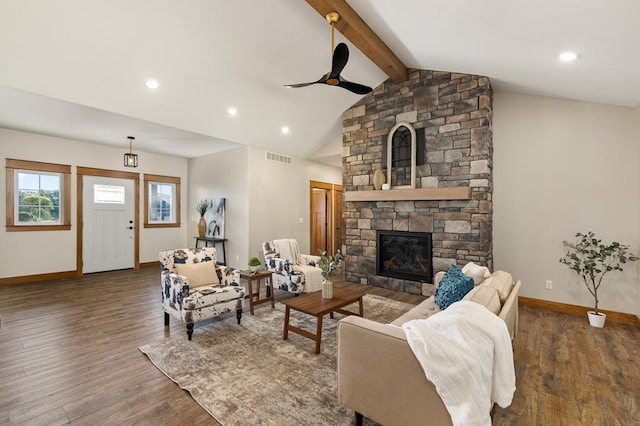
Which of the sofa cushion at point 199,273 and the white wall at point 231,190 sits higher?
the white wall at point 231,190

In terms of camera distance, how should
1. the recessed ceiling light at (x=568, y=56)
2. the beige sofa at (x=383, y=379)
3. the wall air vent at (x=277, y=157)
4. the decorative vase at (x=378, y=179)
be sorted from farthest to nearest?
the wall air vent at (x=277, y=157)
the decorative vase at (x=378, y=179)
the recessed ceiling light at (x=568, y=56)
the beige sofa at (x=383, y=379)

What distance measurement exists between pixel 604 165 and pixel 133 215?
868cm

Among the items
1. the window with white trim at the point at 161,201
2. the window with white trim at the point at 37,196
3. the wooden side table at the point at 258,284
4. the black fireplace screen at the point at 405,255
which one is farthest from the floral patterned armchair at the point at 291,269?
the window with white trim at the point at 37,196

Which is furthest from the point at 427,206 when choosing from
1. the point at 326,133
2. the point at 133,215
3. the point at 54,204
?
the point at 54,204

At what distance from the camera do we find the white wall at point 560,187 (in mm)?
3689

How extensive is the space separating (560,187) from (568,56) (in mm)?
1918

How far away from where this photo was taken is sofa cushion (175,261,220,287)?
137 inches

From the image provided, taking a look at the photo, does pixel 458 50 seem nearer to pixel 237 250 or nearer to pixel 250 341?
pixel 250 341

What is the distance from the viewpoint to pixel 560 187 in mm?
4078

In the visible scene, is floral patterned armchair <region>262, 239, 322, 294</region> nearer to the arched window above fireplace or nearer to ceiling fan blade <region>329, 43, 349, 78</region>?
the arched window above fireplace

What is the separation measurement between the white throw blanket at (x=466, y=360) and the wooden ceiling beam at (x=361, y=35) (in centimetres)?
307

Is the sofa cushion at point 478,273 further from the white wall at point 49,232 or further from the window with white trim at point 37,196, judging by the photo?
the window with white trim at point 37,196

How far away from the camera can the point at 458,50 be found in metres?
3.52

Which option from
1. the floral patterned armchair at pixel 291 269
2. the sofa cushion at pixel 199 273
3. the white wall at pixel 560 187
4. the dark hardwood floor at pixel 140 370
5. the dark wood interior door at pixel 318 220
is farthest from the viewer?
the dark wood interior door at pixel 318 220
